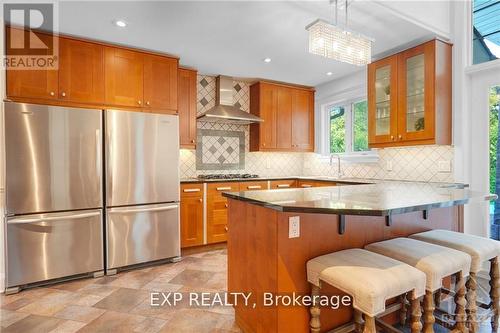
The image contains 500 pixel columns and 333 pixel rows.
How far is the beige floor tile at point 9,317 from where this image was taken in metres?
2.08

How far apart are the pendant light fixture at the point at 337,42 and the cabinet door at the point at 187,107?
228cm

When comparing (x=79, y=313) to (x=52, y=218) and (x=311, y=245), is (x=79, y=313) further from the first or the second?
(x=311, y=245)

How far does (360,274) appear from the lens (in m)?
1.39

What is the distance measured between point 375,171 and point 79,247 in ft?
12.0

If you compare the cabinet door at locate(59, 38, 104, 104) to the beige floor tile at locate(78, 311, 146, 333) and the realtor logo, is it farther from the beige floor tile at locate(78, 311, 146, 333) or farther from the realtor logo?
the beige floor tile at locate(78, 311, 146, 333)

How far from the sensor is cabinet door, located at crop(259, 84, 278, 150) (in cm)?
451

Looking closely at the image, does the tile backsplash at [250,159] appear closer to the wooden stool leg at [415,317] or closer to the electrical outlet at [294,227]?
the wooden stool leg at [415,317]

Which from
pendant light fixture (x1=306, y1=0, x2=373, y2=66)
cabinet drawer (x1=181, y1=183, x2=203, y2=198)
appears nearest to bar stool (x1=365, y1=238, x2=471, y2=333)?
pendant light fixture (x1=306, y1=0, x2=373, y2=66)

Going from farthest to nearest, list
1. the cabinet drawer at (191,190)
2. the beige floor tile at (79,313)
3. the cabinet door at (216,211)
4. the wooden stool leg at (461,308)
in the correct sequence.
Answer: the cabinet door at (216,211) < the cabinet drawer at (191,190) < the beige floor tile at (79,313) < the wooden stool leg at (461,308)

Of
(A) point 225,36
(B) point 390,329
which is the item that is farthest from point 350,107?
(B) point 390,329

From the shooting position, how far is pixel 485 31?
287cm

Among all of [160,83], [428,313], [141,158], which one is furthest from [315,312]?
[160,83]

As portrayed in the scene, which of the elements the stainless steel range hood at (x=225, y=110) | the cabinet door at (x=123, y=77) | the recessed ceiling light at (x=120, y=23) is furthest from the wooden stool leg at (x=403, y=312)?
the recessed ceiling light at (x=120, y=23)

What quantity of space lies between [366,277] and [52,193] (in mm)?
2754
